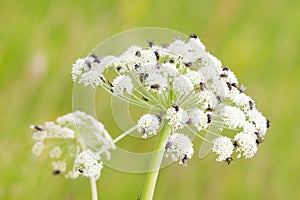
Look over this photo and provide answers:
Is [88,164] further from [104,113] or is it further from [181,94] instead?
[104,113]

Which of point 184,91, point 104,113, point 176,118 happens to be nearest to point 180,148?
point 176,118

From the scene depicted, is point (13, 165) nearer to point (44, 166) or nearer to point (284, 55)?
point (44, 166)

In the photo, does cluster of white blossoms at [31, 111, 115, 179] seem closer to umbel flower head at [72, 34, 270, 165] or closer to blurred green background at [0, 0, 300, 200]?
umbel flower head at [72, 34, 270, 165]

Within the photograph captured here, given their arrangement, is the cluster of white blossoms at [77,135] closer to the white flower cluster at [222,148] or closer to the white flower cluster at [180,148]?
the white flower cluster at [180,148]

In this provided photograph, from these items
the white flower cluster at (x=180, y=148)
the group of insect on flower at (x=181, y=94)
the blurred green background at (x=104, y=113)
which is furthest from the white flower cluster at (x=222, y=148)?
the blurred green background at (x=104, y=113)

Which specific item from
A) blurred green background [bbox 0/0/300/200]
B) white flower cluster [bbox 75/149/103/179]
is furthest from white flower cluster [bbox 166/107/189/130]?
blurred green background [bbox 0/0/300/200]
